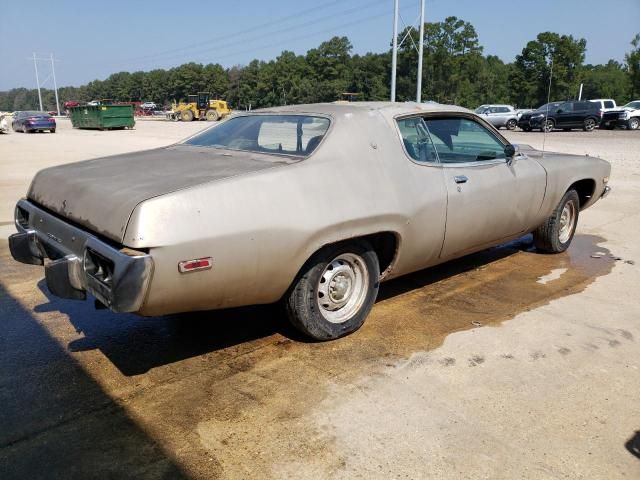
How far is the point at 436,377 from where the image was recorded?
10.4 ft

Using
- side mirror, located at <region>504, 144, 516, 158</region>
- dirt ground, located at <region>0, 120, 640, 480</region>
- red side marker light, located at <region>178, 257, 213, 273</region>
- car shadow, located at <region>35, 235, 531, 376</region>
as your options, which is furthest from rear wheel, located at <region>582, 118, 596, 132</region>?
red side marker light, located at <region>178, 257, 213, 273</region>

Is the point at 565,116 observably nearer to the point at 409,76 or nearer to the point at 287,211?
A: the point at 287,211

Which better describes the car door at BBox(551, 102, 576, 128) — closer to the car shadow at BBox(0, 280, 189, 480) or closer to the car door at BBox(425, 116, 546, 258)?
the car door at BBox(425, 116, 546, 258)

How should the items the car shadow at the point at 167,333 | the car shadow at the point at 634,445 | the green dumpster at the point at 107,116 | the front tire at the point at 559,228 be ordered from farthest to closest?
the green dumpster at the point at 107,116
the front tire at the point at 559,228
the car shadow at the point at 167,333
the car shadow at the point at 634,445

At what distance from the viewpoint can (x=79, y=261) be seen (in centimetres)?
292

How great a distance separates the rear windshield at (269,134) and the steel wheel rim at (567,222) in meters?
3.20

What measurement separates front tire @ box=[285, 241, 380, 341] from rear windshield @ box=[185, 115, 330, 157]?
0.70 meters

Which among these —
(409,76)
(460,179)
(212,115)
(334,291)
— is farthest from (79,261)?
(409,76)

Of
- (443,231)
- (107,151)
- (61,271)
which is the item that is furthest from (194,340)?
(107,151)

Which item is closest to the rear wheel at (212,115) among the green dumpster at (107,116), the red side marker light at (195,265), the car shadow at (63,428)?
the green dumpster at (107,116)

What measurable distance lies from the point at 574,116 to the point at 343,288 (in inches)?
1176

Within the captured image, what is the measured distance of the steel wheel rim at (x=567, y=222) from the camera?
570 cm

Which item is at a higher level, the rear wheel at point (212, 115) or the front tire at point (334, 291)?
the rear wheel at point (212, 115)

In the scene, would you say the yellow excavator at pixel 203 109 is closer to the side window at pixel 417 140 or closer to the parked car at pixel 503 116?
the parked car at pixel 503 116
